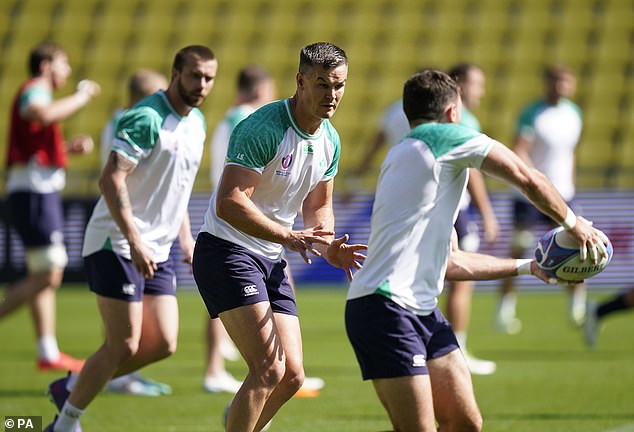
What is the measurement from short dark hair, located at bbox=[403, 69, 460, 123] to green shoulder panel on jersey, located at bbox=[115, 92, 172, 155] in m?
1.86

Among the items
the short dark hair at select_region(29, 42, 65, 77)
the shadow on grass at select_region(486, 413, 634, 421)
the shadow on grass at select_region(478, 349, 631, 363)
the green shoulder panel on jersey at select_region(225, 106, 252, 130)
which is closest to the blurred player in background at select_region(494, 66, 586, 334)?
the shadow on grass at select_region(478, 349, 631, 363)

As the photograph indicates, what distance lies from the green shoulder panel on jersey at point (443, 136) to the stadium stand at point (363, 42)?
50.7 feet

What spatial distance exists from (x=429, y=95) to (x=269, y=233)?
99 centimetres

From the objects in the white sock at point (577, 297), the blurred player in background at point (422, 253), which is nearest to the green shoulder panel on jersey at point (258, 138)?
the blurred player in background at point (422, 253)

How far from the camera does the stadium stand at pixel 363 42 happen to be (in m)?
20.6

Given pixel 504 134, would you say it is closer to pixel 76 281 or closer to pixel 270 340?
pixel 76 281

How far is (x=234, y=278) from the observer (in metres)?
4.98

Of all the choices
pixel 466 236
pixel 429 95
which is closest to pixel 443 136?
→ pixel 429 95

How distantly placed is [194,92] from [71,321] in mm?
7528

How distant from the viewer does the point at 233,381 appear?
8109 mm

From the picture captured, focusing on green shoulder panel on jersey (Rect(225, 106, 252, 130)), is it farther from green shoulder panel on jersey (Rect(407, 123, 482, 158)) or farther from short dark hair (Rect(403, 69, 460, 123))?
green shoulder panel on jersey (Rect(407, 123, 482, 158))

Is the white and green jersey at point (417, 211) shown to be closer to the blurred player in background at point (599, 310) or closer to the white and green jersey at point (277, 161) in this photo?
the white and green jersey at point (277, 161)

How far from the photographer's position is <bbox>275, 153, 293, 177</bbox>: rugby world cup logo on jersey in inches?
196

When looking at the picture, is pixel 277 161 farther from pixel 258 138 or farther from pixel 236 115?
pixel 236 115
